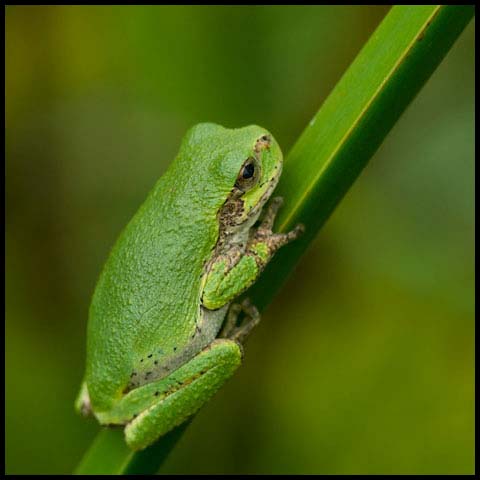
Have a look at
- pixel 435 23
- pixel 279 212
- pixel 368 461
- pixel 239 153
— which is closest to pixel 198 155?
→ pixel 239 153

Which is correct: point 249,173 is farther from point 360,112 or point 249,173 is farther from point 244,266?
point 360,112

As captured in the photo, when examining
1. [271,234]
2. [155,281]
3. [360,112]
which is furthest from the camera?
[155,281]

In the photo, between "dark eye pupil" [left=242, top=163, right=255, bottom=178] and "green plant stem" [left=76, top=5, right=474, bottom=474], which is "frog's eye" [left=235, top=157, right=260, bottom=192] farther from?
"green plant stem" [left=76, top=5, right=474, bottom=474]

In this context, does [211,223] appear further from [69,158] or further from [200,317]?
[69,158]

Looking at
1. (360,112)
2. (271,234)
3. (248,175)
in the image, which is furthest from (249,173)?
(360,112)

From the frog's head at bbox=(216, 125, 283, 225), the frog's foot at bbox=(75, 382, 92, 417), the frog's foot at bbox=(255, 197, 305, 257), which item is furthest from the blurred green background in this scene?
the frog's foot at bbox=(255, 197, 305, 257)

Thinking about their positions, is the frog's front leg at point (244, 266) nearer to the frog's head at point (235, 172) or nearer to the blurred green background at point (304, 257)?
the frog's head at point (235, 172)
